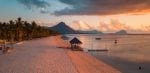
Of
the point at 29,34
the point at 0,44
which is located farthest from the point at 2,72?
the point at 29,34

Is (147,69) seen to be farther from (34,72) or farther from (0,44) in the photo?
(0,44)

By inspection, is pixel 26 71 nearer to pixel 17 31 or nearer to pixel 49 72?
pixel 49 72

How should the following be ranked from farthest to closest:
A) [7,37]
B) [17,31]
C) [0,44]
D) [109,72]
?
[17,31] < [7,37] < [0,44] < [109,72]

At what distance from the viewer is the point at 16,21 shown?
76.8m

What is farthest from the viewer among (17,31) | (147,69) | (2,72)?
(17,31)

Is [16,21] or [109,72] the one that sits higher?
[16,21]

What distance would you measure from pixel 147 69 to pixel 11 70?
14.5m

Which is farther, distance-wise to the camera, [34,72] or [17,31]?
[17,31]

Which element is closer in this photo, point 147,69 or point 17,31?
point 147,69

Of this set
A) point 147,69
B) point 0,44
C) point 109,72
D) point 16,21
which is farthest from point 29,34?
point 109,72

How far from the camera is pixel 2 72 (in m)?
18.5

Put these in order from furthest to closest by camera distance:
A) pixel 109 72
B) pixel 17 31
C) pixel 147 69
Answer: pixel 17 31, pixel 147 69, pixel 109 72

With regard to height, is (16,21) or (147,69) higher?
(16,21)

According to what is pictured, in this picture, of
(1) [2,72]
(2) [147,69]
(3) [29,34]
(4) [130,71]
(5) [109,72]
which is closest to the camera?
(1) [2,72]
